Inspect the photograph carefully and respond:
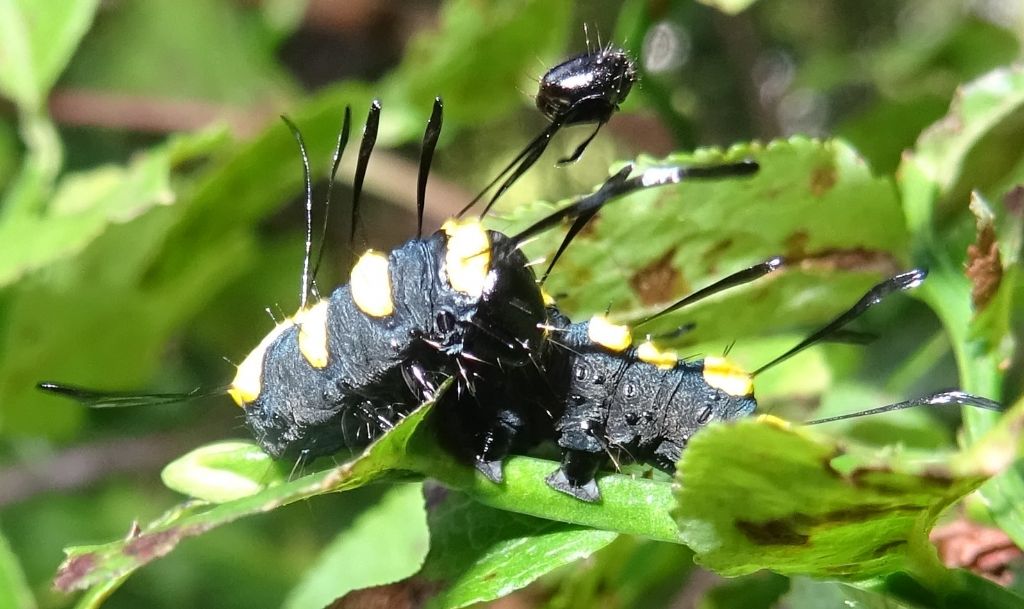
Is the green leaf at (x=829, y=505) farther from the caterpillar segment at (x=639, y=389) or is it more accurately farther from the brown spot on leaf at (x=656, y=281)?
the brown spot on leaf at (x=656, y=281)

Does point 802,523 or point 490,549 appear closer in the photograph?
point 802,523

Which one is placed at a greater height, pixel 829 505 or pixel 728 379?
pixel 728 379

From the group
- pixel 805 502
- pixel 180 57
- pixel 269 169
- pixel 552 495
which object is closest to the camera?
pixel 805 502

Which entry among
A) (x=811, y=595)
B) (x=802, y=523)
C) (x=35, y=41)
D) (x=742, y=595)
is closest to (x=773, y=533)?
(x=802, y=523)

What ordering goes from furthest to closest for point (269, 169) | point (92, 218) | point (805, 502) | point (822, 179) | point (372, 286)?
1. point (269, 169)
2. point (92, 218)
3. point (822, 179)
4. point (372, 286)
5. point (805, 502)

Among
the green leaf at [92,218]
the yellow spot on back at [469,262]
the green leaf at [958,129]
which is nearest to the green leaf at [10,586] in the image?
the green leaf at [92,218]

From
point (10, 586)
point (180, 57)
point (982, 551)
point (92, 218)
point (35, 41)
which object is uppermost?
point (180, 57)

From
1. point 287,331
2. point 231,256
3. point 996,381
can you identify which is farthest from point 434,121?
point 231,256

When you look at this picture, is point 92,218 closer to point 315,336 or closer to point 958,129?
point 315,336
